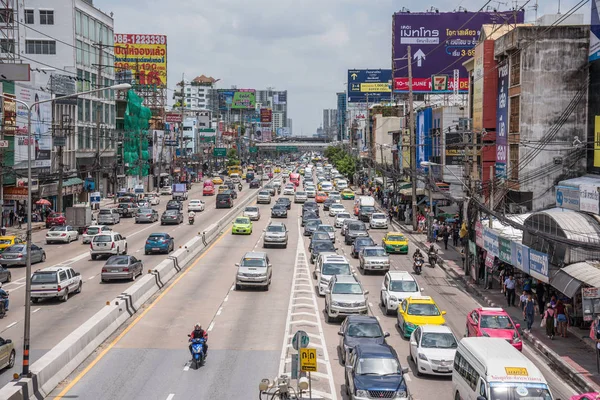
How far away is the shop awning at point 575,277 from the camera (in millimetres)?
25759

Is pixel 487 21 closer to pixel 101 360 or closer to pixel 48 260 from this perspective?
pixel 48 260

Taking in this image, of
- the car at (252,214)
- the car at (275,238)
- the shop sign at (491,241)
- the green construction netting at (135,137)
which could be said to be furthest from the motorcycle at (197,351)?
the green construction netting at (135,137)

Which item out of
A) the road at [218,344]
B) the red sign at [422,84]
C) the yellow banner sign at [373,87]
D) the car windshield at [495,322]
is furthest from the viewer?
the yellow banner sign at [373,87]

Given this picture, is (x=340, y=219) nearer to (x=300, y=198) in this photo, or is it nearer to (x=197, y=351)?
(x=300, y=198)

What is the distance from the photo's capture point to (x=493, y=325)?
24953 millimetres

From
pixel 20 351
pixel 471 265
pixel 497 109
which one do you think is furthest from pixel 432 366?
pixel 497 109

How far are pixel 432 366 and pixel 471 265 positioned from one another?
21.4 metres

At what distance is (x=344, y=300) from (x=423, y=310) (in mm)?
3391

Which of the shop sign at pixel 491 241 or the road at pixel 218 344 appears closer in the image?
the road at pixel 218 344

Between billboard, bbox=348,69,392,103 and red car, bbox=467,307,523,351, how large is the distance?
Answer: 140941 millimetres

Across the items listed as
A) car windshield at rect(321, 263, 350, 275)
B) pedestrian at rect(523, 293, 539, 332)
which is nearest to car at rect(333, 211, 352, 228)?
car windshield at rect(321, 263, 350, 275)

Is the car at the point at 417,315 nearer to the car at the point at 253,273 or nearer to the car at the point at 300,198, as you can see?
the car at the point at 253,273

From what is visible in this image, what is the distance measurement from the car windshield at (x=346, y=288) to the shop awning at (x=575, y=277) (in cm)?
755

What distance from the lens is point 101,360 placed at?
2323cm
